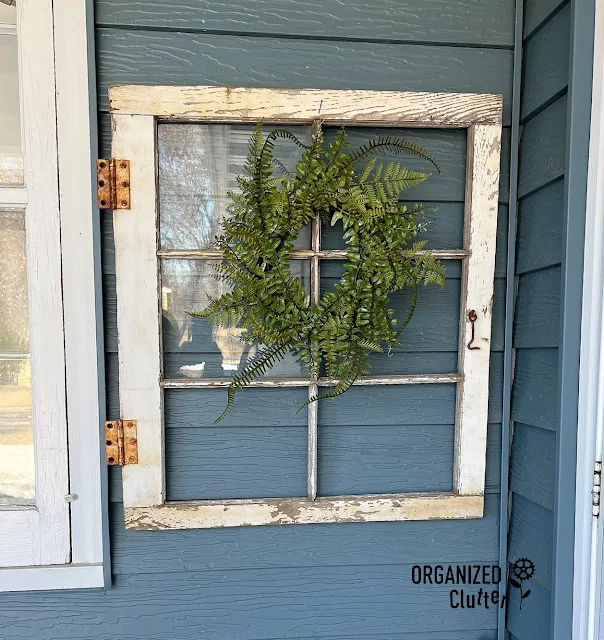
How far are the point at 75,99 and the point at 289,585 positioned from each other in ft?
4.59

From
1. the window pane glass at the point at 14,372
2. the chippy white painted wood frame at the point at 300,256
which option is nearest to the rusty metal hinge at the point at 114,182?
the chippy white painted wood frame at the point at 300,256

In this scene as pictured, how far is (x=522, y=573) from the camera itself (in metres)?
1.20

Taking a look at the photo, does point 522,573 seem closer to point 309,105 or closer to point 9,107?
point 309,105

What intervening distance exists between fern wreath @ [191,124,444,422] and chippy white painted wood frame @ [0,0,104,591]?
0.37 metres

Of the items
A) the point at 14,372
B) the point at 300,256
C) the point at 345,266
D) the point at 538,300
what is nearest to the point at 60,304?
the point at 14,372

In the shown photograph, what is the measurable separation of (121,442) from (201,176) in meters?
0.72

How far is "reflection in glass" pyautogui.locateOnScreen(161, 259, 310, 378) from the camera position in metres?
1.14

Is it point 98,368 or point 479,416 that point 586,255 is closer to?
point 479,416

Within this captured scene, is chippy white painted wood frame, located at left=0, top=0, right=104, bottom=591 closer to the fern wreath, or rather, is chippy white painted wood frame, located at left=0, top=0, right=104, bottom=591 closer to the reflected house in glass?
the reflected house in glass

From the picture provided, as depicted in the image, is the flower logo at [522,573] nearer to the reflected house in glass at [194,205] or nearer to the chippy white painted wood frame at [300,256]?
the chippy white painted wood frame at [300,256]

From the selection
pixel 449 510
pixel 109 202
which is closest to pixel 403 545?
pixel 449 510

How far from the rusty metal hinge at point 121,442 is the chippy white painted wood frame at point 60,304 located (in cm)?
5

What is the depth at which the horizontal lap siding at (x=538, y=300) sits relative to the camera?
1057 mm

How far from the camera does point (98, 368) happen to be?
1.13 m
